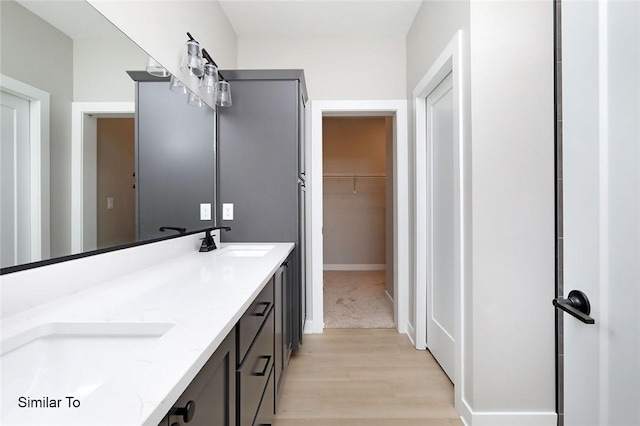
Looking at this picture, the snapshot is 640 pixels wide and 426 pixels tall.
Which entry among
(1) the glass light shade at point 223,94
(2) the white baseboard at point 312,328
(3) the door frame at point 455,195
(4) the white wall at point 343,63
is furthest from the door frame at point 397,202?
(1) the glass light shade at point 223,94

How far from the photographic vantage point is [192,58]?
5.99ft

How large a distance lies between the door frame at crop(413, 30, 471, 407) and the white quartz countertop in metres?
1.17

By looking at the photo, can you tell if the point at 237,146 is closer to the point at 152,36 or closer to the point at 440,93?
the point at 152,36

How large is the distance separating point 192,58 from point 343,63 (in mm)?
1493

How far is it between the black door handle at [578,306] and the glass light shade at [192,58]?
206 cm

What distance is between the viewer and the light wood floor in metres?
1.70

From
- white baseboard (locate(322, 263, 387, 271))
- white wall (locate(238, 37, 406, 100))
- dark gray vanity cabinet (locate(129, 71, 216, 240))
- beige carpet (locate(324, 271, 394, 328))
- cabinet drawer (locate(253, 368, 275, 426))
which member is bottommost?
beige carpet (locate(324, 271, 394, 328))

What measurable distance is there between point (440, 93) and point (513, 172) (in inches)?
35.8

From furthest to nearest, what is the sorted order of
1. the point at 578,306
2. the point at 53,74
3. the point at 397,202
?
the point at 397,202, the point at 53,74, the point at 578,306

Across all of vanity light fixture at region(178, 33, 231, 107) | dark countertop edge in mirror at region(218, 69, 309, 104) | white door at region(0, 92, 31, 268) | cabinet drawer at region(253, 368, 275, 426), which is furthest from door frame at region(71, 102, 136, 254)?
dark countertop edge in mirror at region(218, 69, 309, 104)

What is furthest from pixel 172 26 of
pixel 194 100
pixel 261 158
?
pixel 261 158

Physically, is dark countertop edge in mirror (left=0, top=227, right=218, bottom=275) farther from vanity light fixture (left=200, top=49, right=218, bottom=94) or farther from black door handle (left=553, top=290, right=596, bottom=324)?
black door handle (left=553, top=290, right=596, bottom=324)

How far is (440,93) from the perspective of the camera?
2.17 meters

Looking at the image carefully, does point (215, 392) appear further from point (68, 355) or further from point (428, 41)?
point (428, 41)
